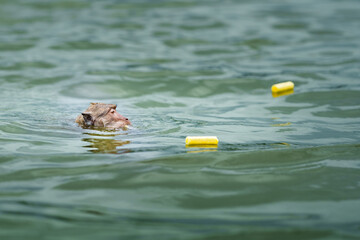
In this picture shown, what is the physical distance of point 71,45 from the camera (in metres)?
14.8

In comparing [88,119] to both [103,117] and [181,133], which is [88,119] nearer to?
[103,117]

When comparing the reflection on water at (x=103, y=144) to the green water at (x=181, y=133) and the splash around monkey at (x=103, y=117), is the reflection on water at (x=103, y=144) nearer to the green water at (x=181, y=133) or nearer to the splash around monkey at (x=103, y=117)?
the green water at (x=181, y=133)

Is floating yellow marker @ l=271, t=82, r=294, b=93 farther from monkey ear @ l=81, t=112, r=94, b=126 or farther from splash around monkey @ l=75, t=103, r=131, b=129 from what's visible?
monkey ear @ l=81, t=112, r=94, b=126

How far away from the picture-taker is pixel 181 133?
23.5 feet

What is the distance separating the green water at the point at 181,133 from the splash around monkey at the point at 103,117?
0.50 feet

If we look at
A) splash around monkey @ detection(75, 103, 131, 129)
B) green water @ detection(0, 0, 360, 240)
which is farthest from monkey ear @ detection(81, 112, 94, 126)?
green water @ detection(0, 0, 360, 240)

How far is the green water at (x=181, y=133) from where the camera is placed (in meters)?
4.45

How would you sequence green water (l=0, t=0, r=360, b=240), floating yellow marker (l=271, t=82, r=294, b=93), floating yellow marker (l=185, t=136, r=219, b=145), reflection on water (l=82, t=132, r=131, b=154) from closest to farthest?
1. green water (l=0, t=0, r=360, b=240)
2. reflection on water (l=82, t=132, r=131, b=154)
3. floating yellow marker (l=185, t=136, r=219, b=145)
4. floating yellow marker (l=271, t=82, r=294, b=93)

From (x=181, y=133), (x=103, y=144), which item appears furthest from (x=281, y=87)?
(x=103, y=144)

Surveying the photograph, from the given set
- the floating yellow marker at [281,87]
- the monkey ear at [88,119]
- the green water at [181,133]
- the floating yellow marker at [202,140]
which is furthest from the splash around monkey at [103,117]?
the floating yellow marker at [281,87]

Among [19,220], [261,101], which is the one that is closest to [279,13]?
[261,101]

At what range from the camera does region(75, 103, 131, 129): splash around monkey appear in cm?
700

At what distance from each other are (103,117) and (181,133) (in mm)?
972

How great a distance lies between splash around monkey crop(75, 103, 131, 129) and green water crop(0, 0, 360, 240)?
154mm
